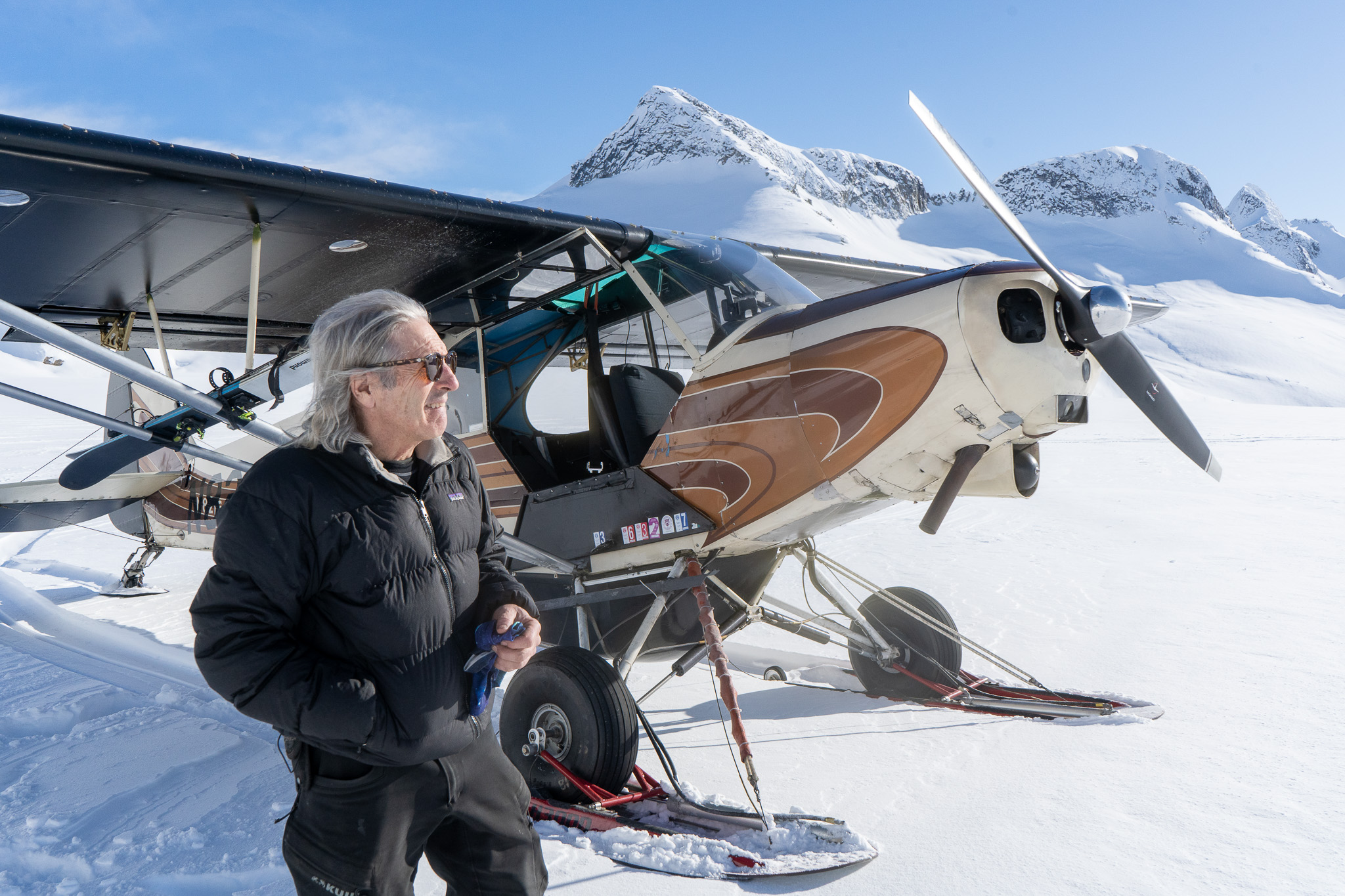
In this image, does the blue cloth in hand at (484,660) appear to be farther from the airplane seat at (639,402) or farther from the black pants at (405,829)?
the airplane seat at (639,402)

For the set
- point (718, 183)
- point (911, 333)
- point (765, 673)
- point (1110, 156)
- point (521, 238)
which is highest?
point (1110, 156)

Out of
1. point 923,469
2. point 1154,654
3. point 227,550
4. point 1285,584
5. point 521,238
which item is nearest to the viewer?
point 227,550

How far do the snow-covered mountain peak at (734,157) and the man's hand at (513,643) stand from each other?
13346cm

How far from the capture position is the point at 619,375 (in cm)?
423

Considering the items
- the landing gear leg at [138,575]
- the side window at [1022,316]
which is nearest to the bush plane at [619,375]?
the side window at [1022,316]

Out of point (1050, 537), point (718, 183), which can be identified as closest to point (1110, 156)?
point (718, 183)

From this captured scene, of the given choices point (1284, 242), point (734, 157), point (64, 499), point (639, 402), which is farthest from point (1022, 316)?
point (1284, 242)

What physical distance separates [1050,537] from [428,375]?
29.5 ft

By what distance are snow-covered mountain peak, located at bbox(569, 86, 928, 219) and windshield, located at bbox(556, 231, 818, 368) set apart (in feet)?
428

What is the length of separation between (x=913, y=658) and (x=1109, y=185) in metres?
192

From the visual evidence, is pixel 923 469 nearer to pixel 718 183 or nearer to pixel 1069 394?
pixel 1069 394

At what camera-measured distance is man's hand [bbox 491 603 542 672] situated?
146 cm

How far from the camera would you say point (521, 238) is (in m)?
4.16

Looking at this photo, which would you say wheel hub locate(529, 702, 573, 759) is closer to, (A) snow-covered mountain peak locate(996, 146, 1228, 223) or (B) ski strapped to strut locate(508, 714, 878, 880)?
(B) ski strapped to strut locate(508, 714, 878, 880)
